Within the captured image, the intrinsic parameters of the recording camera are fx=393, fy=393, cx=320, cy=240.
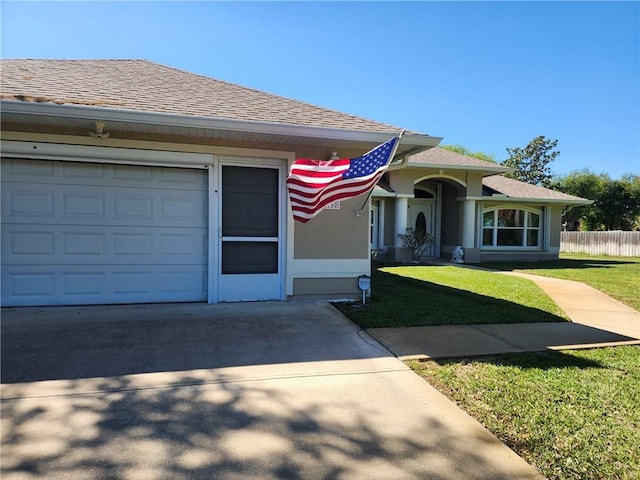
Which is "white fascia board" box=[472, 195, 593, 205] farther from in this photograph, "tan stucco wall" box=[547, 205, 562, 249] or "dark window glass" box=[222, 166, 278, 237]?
"dark window glass" box=[222, 166, 278, 237]

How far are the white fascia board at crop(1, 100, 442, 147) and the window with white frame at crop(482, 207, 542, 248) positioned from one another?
1210 centimetres

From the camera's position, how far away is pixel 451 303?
7.11 m

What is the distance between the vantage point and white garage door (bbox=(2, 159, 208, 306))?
5.82 m

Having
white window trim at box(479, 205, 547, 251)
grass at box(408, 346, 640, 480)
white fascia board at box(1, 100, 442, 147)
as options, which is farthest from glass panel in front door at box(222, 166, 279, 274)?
white window trim at box(479, 205, 547, 251)

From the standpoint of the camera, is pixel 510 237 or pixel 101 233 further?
pixel 510 237

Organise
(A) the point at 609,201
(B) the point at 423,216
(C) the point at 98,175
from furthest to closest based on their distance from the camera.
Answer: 1. (A) the point at 609,201
2. (B) the point at 423,216
3. (C) the point at 98,175

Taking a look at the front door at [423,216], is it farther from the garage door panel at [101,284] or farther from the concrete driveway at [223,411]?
the concrete driveway at [223,411]

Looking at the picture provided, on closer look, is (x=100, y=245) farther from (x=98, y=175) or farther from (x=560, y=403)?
(x=560, y=403)

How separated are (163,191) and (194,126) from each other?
1.39 m

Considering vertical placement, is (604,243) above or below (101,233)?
below

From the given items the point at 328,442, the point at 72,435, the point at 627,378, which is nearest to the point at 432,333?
the point at 627,378

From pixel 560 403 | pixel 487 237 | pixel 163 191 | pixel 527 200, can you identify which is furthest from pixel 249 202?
pixel 527 200

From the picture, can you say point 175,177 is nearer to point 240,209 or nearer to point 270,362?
point 240,209

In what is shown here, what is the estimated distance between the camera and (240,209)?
6.52 m
